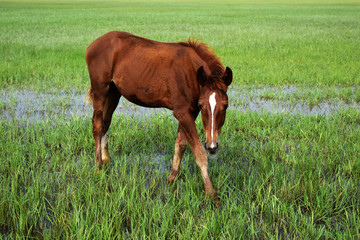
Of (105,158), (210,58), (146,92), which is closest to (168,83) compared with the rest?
(146,92)

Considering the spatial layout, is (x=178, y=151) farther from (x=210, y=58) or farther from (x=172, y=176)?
(x=210, y=58)

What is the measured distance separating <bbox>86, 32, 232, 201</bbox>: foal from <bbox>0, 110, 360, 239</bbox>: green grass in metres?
0.36

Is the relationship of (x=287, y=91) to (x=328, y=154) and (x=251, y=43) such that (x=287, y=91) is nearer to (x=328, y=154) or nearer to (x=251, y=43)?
(x=328, y=154)

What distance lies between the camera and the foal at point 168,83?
3.07 meters

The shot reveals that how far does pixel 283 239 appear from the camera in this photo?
9.21ft

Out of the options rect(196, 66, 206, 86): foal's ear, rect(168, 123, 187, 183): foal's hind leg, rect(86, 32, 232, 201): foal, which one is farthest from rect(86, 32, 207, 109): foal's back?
rect(168, 123, 187, 183): foal's hind leg

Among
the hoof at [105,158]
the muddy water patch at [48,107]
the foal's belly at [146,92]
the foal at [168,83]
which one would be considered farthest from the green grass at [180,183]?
the foal's belly at [146,92]

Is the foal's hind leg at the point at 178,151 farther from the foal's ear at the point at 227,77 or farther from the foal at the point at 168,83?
the foal's ear at the point at 227,77

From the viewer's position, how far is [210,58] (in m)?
3.46

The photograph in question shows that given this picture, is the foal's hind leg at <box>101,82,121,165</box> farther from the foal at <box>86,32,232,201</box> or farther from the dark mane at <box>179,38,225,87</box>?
the dark mane at <box>179,38,225,87</box>

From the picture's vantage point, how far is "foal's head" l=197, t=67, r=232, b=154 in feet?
9.59

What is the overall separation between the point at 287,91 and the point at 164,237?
6159 millimetres

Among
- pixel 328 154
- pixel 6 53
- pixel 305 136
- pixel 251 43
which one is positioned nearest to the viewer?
pixel 328 154

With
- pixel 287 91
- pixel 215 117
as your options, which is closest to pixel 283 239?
pixel 215 117
